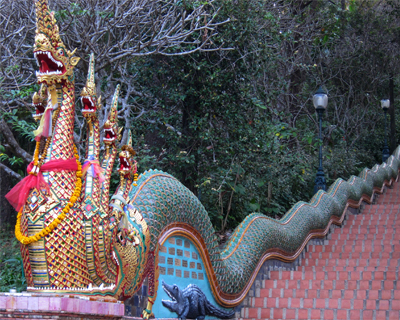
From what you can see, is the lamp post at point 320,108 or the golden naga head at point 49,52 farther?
the lamp post at point 320,108

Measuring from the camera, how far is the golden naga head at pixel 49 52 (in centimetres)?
347

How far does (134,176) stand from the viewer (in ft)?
14.3

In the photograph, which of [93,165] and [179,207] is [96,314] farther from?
[179,207]

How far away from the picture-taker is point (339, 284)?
21.7ft

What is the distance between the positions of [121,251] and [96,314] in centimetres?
71

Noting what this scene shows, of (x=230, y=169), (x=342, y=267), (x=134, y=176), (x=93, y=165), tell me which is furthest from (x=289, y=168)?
(x=93, y=165)

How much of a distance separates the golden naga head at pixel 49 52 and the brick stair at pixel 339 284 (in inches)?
158

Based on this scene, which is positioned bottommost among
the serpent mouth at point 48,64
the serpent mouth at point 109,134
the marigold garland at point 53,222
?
the marigold garland at point 53,222

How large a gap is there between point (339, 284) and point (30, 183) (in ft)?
14.9

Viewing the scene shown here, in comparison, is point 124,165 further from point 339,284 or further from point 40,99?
point 339,284

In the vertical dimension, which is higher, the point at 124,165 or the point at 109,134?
the point at 109,134

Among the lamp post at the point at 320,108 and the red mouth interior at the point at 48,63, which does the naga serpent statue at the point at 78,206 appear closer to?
the red mouth interior at the point at 48,63

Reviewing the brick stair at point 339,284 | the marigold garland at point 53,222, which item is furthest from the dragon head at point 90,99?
the brick stair at point 339,284

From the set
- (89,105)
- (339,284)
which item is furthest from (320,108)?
(89,105)
